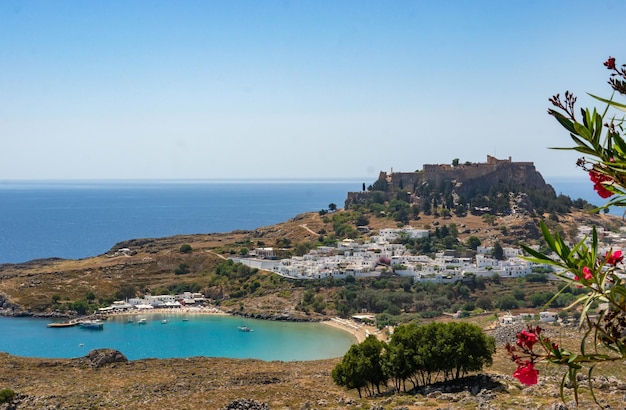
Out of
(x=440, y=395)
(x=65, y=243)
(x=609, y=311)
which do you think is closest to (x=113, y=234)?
→ (x=65, y=243)

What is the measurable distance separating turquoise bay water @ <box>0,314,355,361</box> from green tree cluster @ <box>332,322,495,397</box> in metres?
17.2

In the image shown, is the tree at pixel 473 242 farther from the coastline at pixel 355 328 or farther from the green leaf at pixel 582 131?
the green leaf at pixel 582 131

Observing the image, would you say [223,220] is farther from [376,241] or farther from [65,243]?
[376,241]

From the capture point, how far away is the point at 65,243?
111875 millimetres

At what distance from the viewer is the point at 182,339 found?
46.8 metres

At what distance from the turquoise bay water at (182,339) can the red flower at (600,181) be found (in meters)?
37.2

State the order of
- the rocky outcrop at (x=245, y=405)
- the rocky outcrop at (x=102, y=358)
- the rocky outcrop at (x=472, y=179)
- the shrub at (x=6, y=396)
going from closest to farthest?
1. the rocky outcrop at (x=245, y=405)
2. the shrub at (x=6, y=396)
3. the rocky outcrop at (x=102, y=358)
4. the rocky outcrop at (x=472, y=179)

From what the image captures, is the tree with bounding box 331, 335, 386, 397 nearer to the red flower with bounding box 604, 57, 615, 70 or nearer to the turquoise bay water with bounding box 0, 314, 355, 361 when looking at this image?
the turquoise bay water with bounding box 0, 314, 355, 361

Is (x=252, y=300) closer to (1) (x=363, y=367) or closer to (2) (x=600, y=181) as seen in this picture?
(1) (x=363, y=367)

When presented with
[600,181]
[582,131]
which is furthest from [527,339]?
[582,131]

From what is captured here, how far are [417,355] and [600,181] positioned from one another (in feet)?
62.2

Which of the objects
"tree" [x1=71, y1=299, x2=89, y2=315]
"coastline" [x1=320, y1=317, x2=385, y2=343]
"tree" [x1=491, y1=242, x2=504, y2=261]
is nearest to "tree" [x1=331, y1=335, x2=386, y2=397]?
"coastline" [x1=320, y1=317, x2=385, y2=343]

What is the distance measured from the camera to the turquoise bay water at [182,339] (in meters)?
42.5

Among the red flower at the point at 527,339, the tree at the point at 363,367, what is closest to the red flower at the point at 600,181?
the red flower at the point at 527,339
